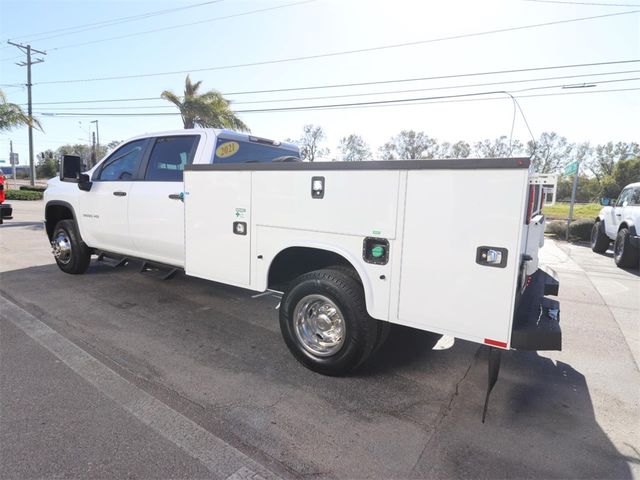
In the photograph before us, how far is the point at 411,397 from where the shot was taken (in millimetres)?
3225

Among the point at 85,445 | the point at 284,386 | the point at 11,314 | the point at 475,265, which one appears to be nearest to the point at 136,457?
the point at 85,445

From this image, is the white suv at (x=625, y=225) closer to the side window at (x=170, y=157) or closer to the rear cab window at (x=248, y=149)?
the rear cab window at (x=248, y=149)

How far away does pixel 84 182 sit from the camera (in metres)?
5.78

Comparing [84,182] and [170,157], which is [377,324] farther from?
[84,182]

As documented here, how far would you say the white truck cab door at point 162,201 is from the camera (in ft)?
15.2

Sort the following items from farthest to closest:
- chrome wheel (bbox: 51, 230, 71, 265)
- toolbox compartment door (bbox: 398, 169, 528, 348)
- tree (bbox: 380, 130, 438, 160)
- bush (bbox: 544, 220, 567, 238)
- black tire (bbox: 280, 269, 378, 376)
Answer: tree (bbox: 380, 130, 438, 160) < bush (bbox: 544, 220, 567, 238) < chrome wheel (bbox: 51, 230, 71, 265) < black tire (bbox: 280, 269, 378, 376) < toolbox compartment door (bbox: 398, 169, 528, 348)

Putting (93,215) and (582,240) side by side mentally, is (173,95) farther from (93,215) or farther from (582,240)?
(582,240)

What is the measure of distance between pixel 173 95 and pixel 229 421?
20035mm

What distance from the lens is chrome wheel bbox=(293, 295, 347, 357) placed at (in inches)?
134

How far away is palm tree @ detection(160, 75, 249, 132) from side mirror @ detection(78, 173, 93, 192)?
14.9 m

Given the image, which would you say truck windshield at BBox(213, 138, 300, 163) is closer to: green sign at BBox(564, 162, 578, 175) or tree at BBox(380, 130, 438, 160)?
green sign at BBox(564, 162, 578, 175)

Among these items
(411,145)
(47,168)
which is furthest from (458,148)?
(47,168)

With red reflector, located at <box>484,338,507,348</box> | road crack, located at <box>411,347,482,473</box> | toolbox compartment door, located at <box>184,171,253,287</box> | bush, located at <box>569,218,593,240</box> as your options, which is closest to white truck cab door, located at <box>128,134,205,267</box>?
toolbox compartment door, located at <box>184,171,253,287</box>

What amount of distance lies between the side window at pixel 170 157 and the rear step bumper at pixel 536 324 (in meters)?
3.72
